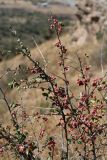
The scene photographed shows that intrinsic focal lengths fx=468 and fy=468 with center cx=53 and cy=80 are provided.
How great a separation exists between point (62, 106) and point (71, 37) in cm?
1461

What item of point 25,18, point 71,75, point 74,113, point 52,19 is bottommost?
point 74,113

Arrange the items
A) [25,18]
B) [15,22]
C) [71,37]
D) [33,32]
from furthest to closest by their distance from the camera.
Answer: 1. [25,18]
2. [15,22]
3. [33,32]
4. [71,37]

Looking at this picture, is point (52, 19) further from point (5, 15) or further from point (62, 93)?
point (5, 15)

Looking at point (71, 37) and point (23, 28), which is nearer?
point (71, 37)

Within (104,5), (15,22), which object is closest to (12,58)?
(104,5)

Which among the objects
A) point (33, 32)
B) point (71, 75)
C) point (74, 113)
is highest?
point (33, 32)

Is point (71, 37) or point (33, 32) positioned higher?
point (33, 32)

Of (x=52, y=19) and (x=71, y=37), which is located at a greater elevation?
(x=71, y=37)

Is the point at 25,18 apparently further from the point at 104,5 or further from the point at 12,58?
the point at 104,5

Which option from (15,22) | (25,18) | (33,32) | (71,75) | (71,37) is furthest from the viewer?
(25,18)

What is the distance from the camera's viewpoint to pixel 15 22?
95.4 ft

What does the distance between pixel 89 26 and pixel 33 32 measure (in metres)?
9.78

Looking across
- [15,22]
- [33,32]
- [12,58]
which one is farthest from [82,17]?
[15,22]

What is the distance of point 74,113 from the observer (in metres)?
4.09
